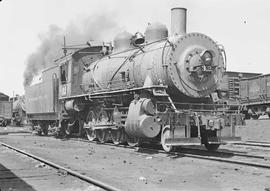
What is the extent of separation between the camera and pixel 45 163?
9273 millimetres

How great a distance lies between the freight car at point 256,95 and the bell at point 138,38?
1201 centimetres

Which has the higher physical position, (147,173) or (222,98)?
(222,98)

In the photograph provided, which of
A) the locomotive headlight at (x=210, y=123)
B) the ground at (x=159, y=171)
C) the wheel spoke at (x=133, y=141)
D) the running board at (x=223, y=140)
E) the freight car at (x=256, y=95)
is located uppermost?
the freight car at (x=256, y=95)

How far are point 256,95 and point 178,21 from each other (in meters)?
15.4

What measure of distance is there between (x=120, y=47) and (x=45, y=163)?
22.6 feet

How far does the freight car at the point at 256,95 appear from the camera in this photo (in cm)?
2527

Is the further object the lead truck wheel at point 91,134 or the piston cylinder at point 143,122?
the lead truck wheel at point 91,134

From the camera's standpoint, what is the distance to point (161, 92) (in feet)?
37.7

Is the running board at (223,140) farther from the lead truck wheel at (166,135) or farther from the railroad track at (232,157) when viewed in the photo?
the lead truck wheel at (166,135)

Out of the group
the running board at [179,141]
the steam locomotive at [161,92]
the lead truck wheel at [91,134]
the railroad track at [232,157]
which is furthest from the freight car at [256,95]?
the running board at [179,141]

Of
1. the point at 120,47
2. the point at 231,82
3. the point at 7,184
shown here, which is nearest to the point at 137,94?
the point at 120,47

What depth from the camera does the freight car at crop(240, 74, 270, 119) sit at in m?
25.3

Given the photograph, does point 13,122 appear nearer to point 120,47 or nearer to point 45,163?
point 120,47

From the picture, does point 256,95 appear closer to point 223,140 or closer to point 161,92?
point 223,140
